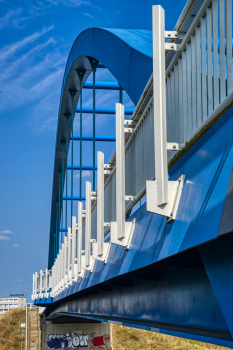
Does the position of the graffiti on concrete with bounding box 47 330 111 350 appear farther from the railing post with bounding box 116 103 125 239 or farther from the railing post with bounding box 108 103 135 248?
the railing post with bounding box 116 103 125 239

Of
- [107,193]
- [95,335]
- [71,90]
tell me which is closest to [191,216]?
[107,193]

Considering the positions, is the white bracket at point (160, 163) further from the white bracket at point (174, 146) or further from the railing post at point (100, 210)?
the railing post at point (100, 210)

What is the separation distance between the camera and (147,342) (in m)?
41.7

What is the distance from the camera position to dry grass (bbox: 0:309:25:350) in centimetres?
4584

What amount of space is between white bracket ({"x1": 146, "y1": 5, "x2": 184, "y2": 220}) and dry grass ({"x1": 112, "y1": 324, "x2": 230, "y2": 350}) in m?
37.6

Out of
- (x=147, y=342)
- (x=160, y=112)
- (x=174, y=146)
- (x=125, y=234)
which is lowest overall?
(x=147, y=342)

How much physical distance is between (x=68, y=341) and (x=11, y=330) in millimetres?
18600

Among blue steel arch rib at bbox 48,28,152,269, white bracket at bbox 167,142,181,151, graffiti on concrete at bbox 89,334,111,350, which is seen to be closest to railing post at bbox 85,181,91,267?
blue steel arch rib at bbox 48,28,152,269

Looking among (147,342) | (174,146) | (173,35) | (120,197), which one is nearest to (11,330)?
(147,342)

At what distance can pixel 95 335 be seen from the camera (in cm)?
3412

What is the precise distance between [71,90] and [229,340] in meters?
22.5

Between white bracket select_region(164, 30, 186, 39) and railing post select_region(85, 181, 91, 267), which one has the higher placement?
white bracket select_region(164, 30, 186, 39)

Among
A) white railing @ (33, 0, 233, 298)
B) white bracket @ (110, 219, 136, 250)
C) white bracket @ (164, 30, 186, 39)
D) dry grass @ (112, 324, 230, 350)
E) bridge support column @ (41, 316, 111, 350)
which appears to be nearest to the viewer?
white railing @ (33, 0, 233, 298)

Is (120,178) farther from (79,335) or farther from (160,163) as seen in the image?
(79,335)
